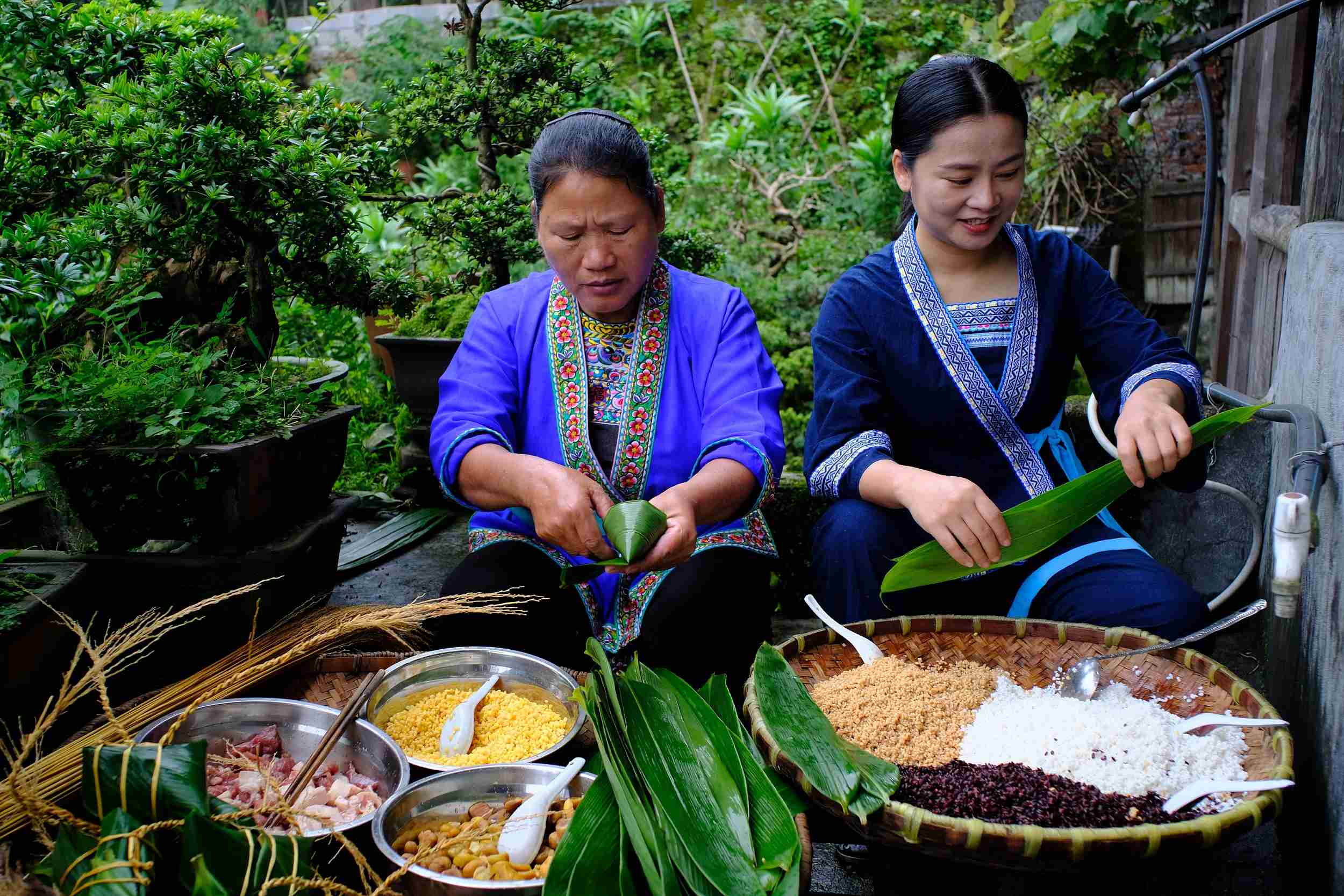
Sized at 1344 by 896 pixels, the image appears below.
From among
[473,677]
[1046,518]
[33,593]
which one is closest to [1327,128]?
[1046,518]

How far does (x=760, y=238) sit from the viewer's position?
6.84m

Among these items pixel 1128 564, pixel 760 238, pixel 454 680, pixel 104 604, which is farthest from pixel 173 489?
→ pixel 760 238

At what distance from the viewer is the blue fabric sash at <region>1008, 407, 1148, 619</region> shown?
2.21 m

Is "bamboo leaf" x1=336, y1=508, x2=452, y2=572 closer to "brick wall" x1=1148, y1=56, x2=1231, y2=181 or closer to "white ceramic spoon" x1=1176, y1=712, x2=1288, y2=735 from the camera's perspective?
"white ceramic spoon" x1=1176, y1=712, x2=1288, y2=735

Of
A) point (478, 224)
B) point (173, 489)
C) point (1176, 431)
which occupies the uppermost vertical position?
point (478, 224)

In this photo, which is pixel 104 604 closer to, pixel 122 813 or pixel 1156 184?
pixel 122 813

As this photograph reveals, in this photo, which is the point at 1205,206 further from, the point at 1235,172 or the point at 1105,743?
the point at 1105,743

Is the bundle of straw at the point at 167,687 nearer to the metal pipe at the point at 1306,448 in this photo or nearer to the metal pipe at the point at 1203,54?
the metal pipe at the point at 1306,448

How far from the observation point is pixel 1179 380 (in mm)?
2129

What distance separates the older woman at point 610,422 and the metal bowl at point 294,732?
43 cm

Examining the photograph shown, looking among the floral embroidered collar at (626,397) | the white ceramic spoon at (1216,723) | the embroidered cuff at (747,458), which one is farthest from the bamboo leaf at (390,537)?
the white ceramic spoon at (1216,723)

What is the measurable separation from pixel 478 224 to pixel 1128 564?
7.06ft

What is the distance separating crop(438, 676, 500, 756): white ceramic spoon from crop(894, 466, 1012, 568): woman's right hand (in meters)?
0.95

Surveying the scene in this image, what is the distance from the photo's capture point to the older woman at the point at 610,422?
7.13 feet
